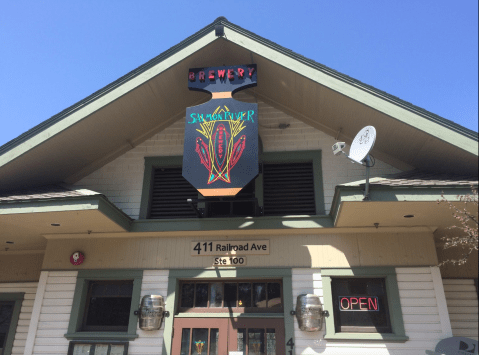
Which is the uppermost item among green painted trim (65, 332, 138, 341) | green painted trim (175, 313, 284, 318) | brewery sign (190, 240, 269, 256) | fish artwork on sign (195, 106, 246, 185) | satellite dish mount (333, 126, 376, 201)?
fish artwork on sign (195, 106, 246, 185)

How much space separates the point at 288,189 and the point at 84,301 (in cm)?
470

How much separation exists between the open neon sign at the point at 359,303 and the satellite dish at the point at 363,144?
8.95ft

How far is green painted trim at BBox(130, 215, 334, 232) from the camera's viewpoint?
7.36 m

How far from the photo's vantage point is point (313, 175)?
8.09 metres

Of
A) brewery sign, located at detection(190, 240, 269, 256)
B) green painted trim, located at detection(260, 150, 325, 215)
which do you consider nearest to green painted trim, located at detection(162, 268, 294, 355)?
brewery sign, located at detection(190, 240, 269, 256)

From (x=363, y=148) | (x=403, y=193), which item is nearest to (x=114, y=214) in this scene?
(x=363, y=148)

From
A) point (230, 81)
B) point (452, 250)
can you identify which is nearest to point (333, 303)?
point (452, 250)

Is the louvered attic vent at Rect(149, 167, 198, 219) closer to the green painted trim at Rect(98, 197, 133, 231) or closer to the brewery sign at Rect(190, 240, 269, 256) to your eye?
the green painted trim at Rect(98, 197, 133, 231)

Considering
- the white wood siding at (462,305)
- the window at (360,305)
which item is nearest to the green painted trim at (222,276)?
the window at (360,305)

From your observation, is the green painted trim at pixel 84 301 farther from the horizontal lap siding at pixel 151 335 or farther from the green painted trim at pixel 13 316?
the green painted trim at pixel 13 316

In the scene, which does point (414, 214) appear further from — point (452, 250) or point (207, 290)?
point (207, 290)

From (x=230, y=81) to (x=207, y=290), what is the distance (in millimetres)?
4220

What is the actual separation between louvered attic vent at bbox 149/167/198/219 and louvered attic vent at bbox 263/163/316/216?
5.25 feet

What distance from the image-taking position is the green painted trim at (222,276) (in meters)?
6.89
